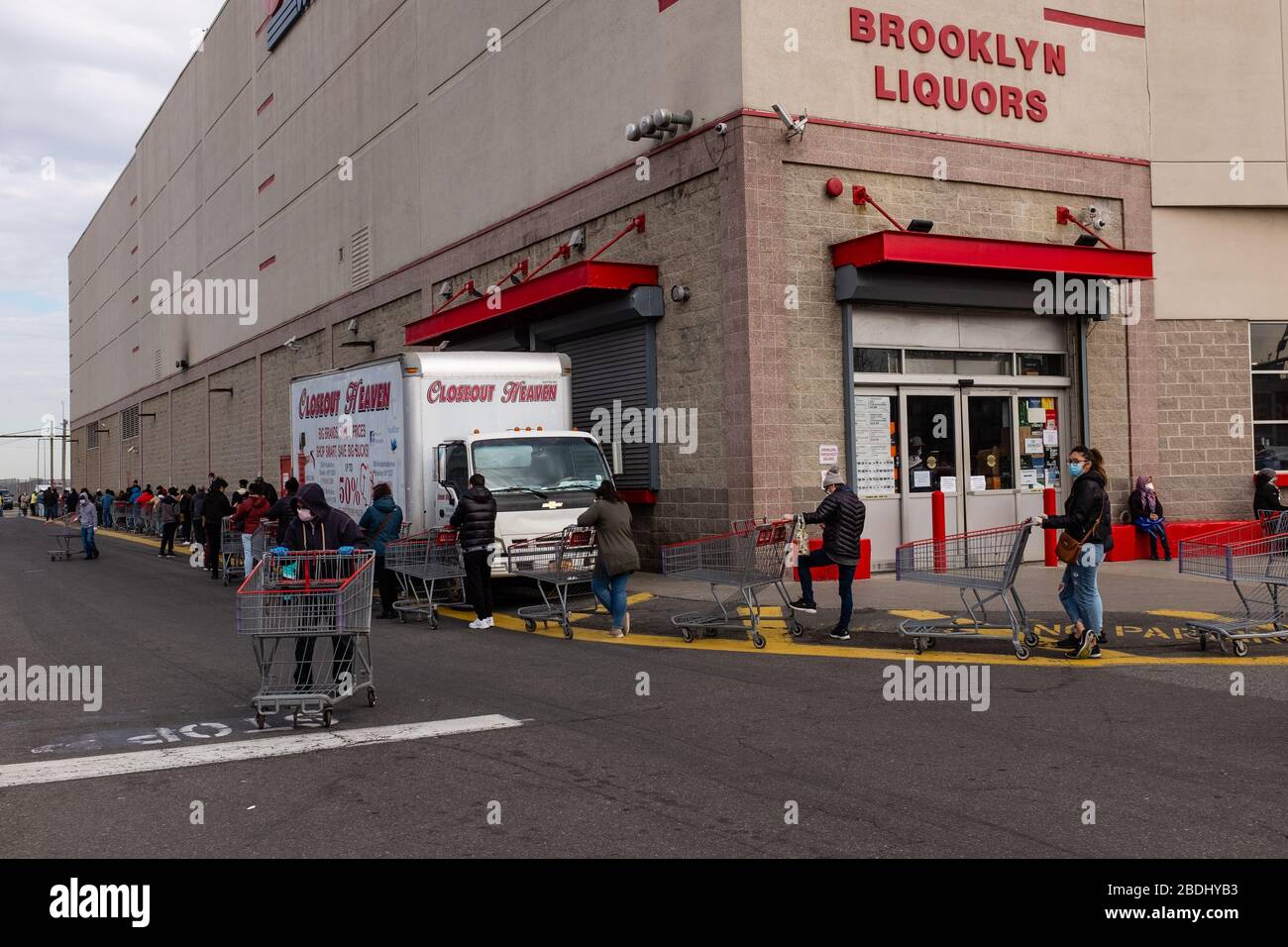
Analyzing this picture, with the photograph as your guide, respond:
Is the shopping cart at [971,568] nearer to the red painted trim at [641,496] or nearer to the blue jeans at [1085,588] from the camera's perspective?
the blue jeans at [1085,588]

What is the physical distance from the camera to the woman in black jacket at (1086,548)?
10.4 metres

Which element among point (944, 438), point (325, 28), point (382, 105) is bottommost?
point (944, 438)

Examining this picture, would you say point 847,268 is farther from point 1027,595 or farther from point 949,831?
point 949,831

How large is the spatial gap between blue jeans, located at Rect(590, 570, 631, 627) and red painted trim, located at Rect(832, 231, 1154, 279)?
6.45 metres

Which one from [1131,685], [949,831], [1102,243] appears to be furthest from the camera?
[1102,243]

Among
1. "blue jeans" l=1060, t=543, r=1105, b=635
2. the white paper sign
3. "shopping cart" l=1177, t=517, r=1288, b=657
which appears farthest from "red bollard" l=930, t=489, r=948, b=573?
"blue jeans" l=1060, t=543, r=1105, b=635

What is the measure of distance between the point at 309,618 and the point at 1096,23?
56.5ft

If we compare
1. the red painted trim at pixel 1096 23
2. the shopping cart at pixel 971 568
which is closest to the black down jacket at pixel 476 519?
the shopping cart at pixel 971 568

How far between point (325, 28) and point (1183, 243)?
2529 cm

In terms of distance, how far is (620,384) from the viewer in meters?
19.5

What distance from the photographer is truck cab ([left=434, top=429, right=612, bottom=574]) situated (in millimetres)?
15094

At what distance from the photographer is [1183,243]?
797 inches

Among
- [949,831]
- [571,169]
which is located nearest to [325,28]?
[571,169]

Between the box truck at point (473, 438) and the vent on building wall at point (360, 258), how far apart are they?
13.9 metres
